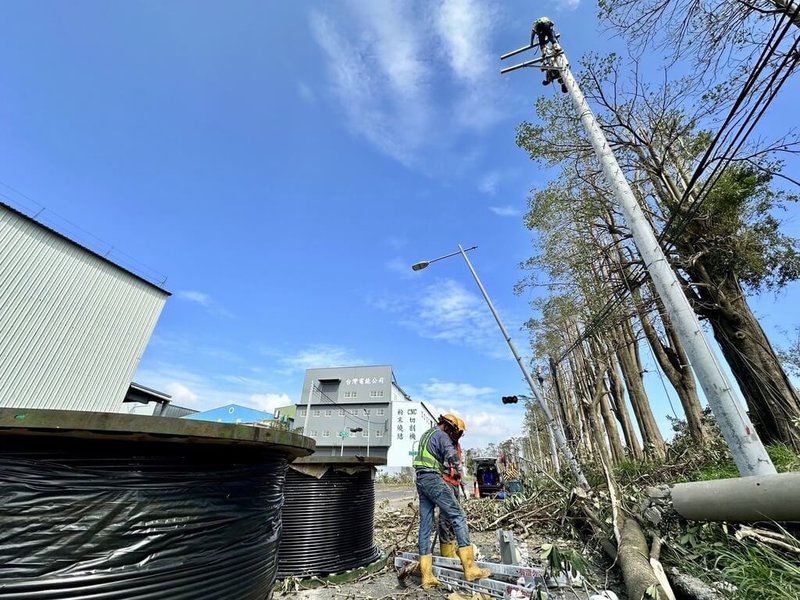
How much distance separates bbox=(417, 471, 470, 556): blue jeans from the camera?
12.9 feet

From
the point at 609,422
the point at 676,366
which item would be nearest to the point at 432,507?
the point at 676,366

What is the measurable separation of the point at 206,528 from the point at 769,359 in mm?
9398

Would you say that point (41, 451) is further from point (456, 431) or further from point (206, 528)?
point (456, 431)

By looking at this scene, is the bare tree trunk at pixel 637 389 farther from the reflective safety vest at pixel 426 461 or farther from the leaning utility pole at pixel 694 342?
the reflective safety vest at pixel 426 461

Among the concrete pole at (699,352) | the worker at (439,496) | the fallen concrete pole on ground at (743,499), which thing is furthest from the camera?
the worker at (439,496)

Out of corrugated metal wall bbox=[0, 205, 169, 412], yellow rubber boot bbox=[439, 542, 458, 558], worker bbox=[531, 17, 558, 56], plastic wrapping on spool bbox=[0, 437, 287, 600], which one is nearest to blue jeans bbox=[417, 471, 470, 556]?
yellow rubber boot bbox=[439, 542, 458, 558]

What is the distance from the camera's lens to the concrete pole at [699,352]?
11.2ft

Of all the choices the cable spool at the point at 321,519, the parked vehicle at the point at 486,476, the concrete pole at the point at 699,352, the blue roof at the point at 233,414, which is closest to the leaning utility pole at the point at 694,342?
the concrete pole at the point at 699,352

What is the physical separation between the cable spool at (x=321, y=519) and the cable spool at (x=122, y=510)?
2317 mm

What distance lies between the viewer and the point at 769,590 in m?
2.40

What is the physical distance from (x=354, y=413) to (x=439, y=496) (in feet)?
146

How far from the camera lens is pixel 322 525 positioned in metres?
4.35

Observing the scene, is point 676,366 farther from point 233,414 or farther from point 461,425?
point 233,414

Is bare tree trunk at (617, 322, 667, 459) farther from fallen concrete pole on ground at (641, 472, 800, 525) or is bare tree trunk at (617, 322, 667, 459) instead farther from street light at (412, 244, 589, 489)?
fallen concrete pole on ground at (641, 472, 800, 525)
